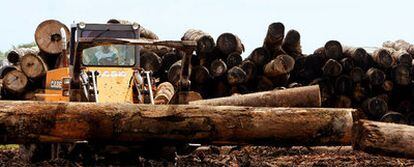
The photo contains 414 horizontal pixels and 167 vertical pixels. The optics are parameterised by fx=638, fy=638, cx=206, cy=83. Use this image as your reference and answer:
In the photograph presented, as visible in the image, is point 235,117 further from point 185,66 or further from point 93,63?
point 93,63

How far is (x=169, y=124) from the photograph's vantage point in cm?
627

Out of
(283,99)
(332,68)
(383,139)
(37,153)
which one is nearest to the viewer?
(383,139)

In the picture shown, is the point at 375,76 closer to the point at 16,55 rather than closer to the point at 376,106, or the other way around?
the point at 376,106

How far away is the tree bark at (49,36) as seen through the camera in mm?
13227

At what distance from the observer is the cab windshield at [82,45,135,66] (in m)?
9.40

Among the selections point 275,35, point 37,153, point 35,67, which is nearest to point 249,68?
point 275,35

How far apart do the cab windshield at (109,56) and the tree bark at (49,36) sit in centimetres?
393

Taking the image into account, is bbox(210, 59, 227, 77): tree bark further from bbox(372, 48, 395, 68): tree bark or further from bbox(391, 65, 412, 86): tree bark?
bbox(391, 65, 412, 86): tree bark

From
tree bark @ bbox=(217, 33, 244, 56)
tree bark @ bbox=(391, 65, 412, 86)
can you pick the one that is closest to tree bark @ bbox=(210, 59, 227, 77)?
tree bark @ bbox=(217, 33, 244, 56)

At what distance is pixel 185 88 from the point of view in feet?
26.3

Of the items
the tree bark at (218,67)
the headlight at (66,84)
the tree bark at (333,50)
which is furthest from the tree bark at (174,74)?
the headlight at (66,84)

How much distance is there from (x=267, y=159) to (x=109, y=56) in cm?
280

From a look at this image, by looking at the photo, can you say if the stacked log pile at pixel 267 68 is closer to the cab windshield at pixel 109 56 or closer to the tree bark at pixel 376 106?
the tree bark at pixel 376 106

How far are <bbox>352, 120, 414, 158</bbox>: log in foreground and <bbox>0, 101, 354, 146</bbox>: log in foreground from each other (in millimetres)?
574
